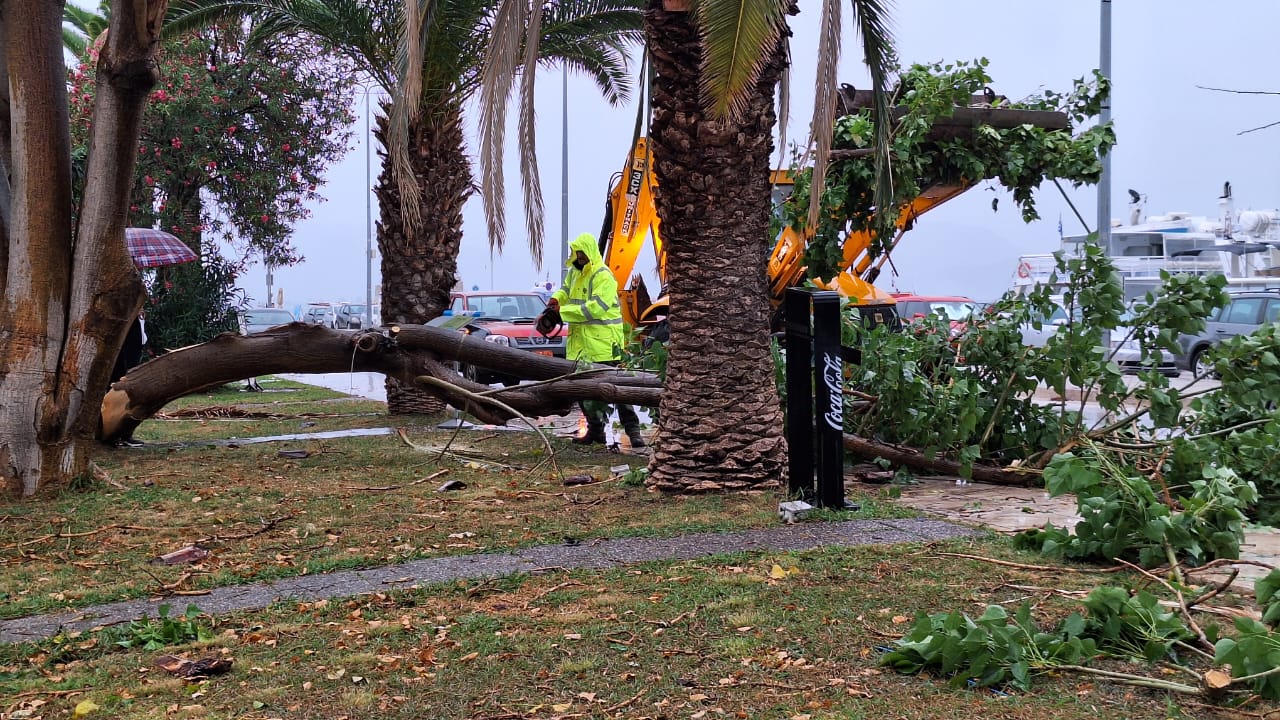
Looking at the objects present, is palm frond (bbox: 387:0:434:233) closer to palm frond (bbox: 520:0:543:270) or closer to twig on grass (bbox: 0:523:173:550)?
palm frond (bbox: 520:0:543:270)

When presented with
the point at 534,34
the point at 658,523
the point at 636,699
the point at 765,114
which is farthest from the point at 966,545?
the point at 534,34

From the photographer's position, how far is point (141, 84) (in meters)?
7.96

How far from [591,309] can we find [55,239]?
4900 millimetres

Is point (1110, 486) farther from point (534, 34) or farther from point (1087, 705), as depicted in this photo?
point (534, 34)

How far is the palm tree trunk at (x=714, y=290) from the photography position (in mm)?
7918

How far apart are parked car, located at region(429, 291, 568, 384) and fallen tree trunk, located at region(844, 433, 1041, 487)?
30.3ft

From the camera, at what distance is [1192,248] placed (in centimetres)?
3036

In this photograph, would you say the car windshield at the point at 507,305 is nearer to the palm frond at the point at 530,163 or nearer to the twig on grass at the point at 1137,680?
the palm frond at the point at 530,163

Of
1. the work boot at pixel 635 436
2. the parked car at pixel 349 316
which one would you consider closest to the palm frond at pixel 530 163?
the work boot at pixel 635 436

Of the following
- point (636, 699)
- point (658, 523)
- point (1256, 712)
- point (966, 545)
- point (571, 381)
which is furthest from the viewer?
point (571, 381)

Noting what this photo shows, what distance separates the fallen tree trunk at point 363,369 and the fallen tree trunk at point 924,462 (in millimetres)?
1912

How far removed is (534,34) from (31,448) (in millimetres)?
4658

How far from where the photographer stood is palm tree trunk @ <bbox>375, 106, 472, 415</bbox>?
14867 mm

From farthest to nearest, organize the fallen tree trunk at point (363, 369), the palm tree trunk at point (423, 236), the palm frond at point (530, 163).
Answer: the palm tree trunk at point (423, 236) → the fallen tree trunk at point (363, 369) → the palm frond at point (530, 163)
